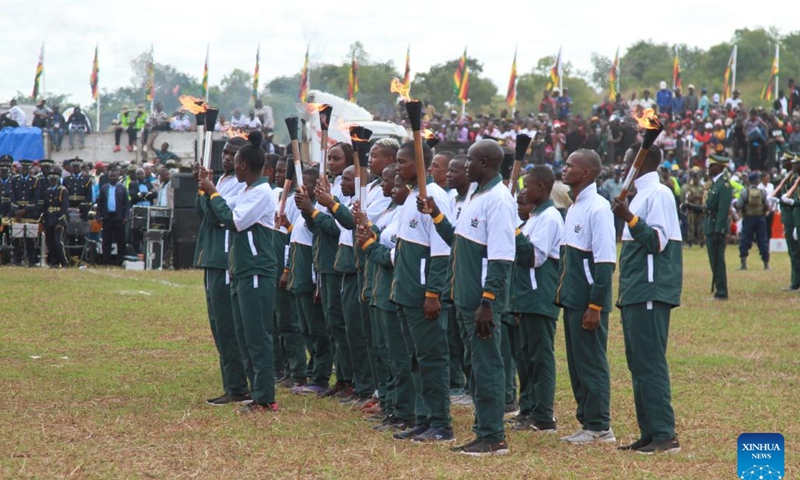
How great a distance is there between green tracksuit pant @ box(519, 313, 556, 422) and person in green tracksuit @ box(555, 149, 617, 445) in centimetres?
50

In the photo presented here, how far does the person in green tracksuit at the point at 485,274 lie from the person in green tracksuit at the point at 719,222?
41.0 feet

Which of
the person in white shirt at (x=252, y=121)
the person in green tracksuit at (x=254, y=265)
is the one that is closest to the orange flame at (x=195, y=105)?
the person in green tracksuit at (x=254, y=265)

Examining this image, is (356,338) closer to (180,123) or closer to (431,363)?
(431,363)

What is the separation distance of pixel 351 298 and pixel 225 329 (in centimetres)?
118

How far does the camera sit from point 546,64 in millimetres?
93438

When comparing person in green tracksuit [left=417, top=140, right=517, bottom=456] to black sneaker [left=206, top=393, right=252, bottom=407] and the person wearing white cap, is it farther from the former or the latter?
the person wearing white cap

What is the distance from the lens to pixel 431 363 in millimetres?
9062

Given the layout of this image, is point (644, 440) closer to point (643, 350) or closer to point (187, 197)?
point (643, 350)

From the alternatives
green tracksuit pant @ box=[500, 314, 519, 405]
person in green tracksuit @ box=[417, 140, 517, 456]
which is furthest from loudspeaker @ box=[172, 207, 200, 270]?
person in green tracksuit @ box=[417, 140, 517, 456]

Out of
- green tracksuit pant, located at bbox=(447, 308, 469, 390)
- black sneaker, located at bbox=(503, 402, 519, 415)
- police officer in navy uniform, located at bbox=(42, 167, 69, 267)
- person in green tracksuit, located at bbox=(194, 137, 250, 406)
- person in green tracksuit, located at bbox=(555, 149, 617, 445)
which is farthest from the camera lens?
police officer in navy uniform, located at bbox=(42, 167, 69, 267)

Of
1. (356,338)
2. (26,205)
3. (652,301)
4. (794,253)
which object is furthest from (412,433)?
(26,205)

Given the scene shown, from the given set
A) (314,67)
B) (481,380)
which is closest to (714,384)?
(481,380)

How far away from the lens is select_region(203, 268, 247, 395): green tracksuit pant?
10.6 metres

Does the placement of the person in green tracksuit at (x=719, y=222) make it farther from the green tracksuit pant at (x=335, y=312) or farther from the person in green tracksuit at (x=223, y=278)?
the person in green tracksuit at (x=223, y=278)
